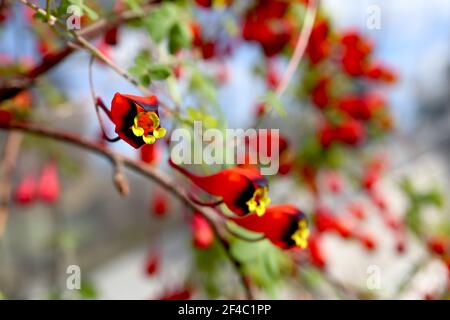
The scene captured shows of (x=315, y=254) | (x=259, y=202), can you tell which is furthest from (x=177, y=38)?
(x=315, y=254)

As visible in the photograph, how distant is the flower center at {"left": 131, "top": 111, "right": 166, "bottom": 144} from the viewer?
1.15ft

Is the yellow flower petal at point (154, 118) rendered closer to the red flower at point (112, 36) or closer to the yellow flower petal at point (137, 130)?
the yellow flower petal at point (137, 130)

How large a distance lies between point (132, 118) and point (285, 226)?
144 millimetres

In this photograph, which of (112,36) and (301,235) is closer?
(301,235)

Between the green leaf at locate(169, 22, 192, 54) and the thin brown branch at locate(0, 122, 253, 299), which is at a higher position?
the green leaf at locate(169, 22, 192, 54)

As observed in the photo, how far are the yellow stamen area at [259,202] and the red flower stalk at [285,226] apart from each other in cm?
2

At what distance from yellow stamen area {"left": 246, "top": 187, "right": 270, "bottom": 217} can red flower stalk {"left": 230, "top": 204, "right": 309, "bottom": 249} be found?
0.07ft

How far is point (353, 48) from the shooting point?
1.04 metres

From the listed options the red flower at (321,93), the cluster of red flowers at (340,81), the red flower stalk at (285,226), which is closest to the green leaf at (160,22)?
the red flower stalk at (285,226)

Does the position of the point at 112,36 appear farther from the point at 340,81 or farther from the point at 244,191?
the point at 340,81

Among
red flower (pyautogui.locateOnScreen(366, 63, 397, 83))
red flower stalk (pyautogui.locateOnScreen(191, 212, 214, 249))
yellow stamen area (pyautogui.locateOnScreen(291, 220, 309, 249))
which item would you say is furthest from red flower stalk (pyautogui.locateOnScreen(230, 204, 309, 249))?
red flower (pyautogui.locateOnScreen(366, 63, 397, 83))

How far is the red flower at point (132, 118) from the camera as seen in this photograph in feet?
1.15

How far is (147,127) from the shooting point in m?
0.36

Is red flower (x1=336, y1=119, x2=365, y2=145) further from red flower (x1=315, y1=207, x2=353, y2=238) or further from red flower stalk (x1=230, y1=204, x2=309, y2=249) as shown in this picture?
red flower stalk (x1=230, y1=204, x2=309, y2=249)
